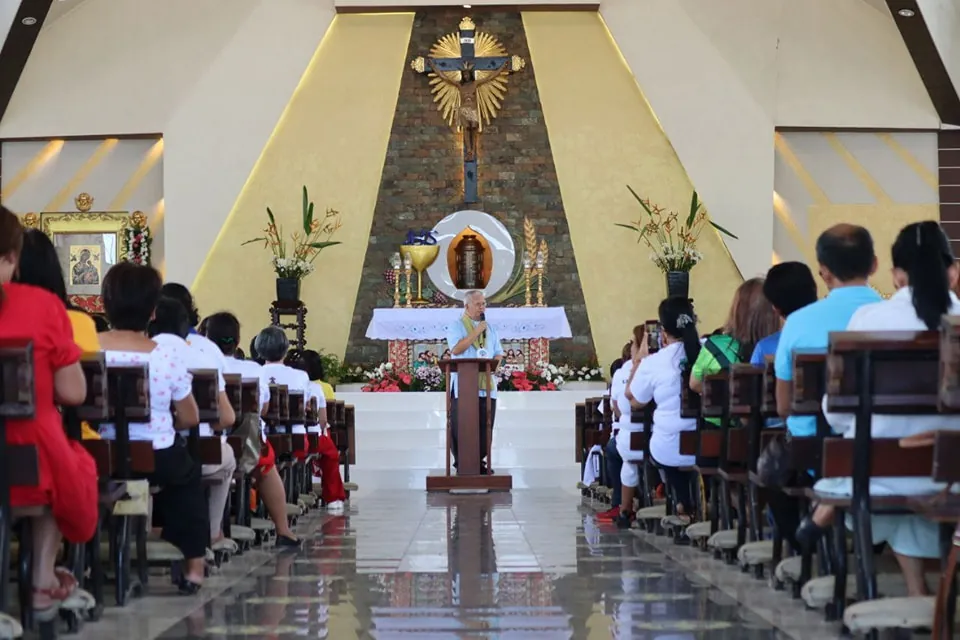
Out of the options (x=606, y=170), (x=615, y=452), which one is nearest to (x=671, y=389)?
(x=615, y=452)

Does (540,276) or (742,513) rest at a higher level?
(540,276)

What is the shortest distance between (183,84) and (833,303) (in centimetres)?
1123

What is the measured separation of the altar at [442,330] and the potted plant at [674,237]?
4.19 feet

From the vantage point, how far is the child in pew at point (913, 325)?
3.44 meters

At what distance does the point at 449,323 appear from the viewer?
12.8m

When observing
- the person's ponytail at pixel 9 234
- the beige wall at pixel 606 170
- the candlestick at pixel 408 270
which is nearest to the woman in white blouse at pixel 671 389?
the person's ponytail at pixel 9 234

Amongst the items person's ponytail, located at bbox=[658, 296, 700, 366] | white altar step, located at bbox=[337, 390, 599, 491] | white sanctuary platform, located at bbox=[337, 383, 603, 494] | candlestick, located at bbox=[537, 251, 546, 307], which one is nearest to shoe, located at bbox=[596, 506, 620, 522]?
person's ponytail, located at bbox=[658, 296, 700, 366]

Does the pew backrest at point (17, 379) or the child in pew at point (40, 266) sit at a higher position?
the child in pew at point (40, 266)

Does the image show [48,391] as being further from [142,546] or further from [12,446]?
[142,546]

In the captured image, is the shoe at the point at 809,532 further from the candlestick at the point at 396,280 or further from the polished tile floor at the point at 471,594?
the candlestick at the point at 396,280

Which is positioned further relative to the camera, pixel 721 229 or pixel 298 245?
pixel 298 245

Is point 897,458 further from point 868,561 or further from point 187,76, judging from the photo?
point 187,76

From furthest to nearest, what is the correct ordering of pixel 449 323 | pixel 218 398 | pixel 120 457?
pixel 449 323 → pixel 218 398 → pixel 120 457

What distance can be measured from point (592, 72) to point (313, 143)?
116 inches
